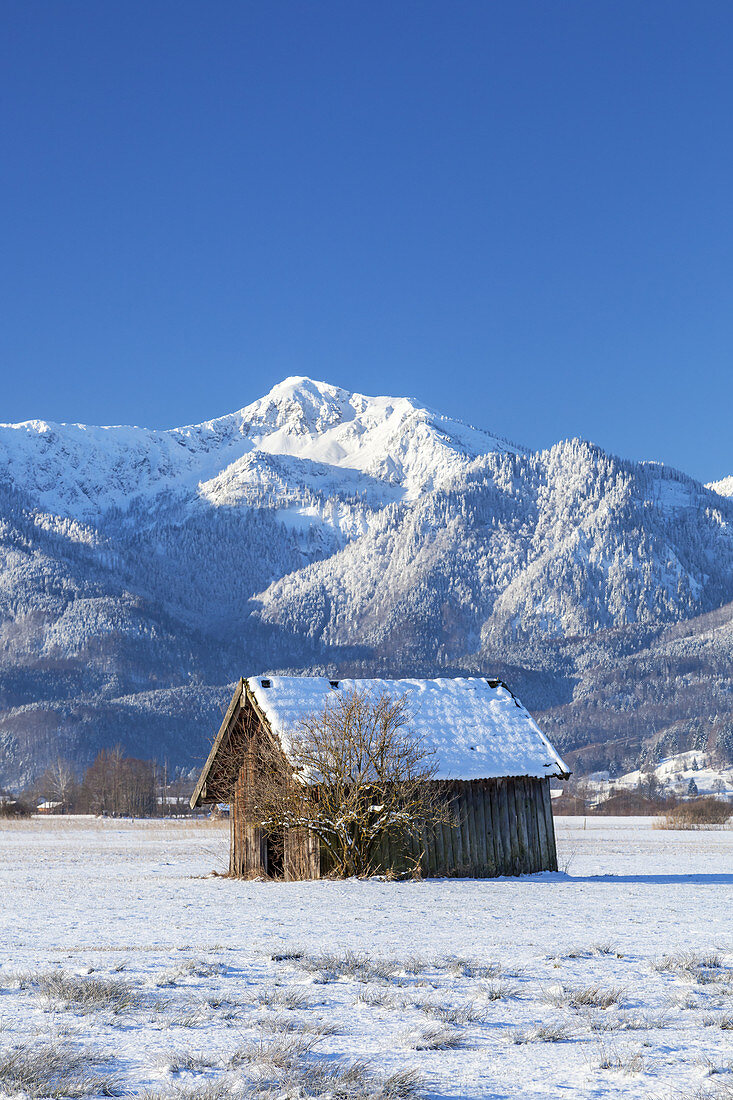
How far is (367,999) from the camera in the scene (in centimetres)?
1038

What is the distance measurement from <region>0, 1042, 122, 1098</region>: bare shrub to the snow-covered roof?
2049cm

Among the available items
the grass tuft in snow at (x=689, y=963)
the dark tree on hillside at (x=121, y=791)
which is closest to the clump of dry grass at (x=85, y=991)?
the grass tuft in snow at (x=689, y=963)

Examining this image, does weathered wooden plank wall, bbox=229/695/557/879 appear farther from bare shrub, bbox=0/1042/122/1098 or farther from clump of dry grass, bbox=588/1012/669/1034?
bare shrub, bbox=0/1042/122/1098

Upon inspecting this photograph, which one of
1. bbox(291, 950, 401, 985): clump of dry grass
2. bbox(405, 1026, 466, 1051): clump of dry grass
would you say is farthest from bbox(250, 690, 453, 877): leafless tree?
bbox(405, 1026, 466, 1051): clump of dry grass

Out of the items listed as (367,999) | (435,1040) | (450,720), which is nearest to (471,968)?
(367,999)

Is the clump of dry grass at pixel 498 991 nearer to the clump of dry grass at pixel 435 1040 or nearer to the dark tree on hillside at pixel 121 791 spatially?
the clump of dry grass at pixel 435 1040

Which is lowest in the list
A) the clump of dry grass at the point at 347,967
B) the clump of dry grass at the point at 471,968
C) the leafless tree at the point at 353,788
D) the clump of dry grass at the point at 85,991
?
the clump of dry grass at the point at 471,968

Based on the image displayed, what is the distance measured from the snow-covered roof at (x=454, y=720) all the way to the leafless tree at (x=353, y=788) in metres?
0.83

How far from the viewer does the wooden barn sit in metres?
29.1

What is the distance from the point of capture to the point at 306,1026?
921cm

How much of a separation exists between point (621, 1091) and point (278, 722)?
22021 millimetres

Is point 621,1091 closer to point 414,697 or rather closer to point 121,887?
point 121,887

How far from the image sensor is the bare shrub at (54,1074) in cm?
743

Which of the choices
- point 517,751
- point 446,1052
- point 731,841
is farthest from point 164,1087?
point 731,841
